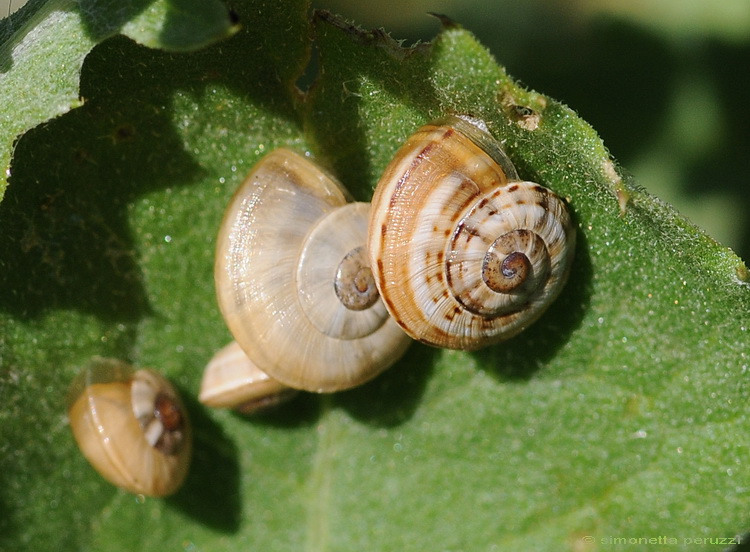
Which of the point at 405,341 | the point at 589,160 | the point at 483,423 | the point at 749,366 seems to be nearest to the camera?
the point at 589,160

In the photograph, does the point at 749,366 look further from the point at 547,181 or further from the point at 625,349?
the point at 547,181

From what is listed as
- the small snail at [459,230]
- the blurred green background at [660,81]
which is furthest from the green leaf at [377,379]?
the blurred green background at [660,81]

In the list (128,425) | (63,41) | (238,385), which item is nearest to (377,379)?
(238,385)

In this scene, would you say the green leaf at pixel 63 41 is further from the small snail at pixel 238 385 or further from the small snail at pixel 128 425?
the small snail at pixel 238 385

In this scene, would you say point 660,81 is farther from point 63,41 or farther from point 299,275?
point 63,41

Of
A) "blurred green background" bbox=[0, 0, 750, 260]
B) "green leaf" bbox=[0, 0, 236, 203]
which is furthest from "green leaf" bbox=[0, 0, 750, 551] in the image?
"blurred green background" bbox=[0, 0, 750, 260]

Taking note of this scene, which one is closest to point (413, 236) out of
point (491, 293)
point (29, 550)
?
point (491, 293)
